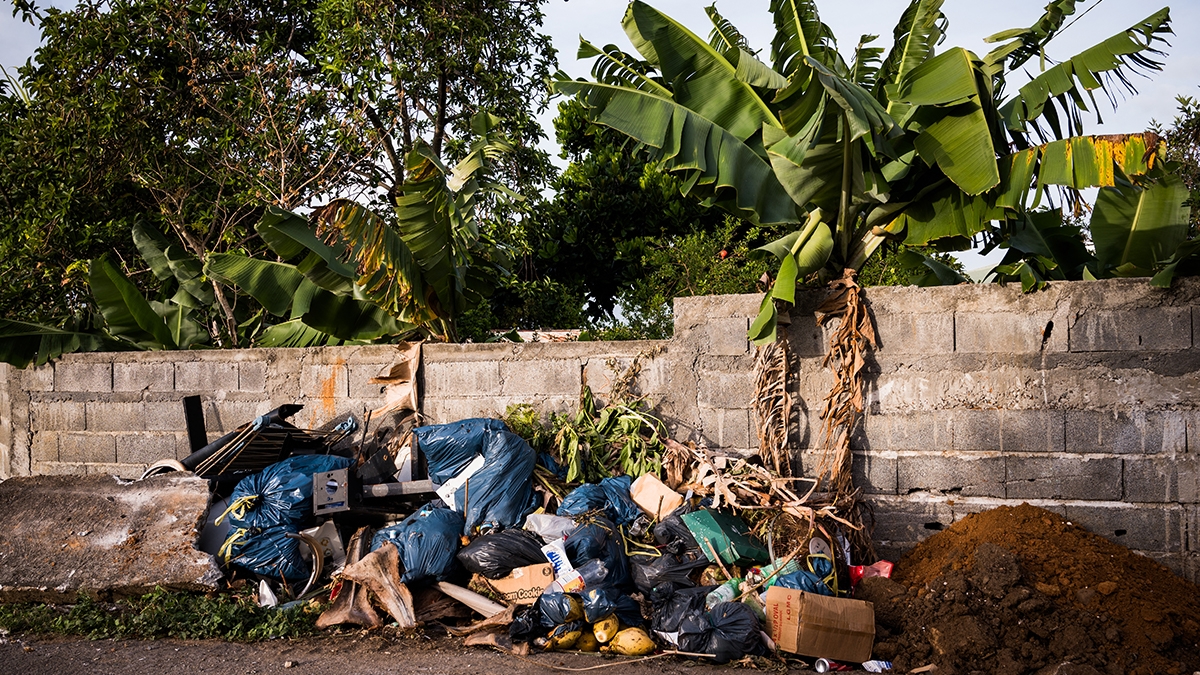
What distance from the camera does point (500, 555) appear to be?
15.9ft

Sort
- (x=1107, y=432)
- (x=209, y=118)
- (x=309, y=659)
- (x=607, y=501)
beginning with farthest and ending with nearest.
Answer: (x=209, y=118) < (x=607, y=501) < (x=1107, y=432) < (x=309, y=659)

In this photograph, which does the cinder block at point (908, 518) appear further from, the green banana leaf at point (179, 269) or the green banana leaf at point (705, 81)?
the green banana leaf at point (179, 269)

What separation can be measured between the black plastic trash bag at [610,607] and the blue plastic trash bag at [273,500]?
2092mm

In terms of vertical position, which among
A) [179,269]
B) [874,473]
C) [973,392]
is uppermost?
[179,269]

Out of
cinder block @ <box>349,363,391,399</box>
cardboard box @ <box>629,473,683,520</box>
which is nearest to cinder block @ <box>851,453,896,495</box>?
cardboard box @ <box>629,473,683,520</box>

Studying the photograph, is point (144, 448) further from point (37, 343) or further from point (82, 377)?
point (37, 343)

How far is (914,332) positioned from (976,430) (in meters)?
0.67

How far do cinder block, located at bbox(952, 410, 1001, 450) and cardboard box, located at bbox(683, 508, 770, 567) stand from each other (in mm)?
1360

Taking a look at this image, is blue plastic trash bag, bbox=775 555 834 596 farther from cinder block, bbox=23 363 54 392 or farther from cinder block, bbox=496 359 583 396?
cinder block, bbox=23 363 54 392

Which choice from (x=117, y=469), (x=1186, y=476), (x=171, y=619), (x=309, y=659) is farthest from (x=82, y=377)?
(x=1186, y=476)

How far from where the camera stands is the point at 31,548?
550 centimetres

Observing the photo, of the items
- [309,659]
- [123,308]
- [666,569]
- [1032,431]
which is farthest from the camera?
[123,308]

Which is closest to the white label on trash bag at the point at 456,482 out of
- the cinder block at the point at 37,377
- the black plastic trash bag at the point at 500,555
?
the black plastic trash bag at the point at 500,555

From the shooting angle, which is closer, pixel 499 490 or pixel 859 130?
pixel 859 130
